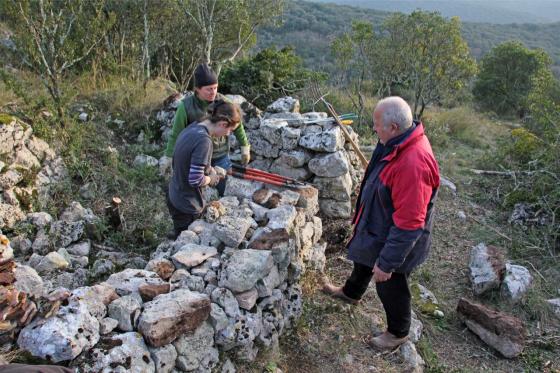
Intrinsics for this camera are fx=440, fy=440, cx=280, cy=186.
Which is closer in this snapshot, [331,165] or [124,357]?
[124,357]

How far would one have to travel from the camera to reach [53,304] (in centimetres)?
230

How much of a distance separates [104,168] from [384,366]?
4113 mm

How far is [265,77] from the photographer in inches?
340

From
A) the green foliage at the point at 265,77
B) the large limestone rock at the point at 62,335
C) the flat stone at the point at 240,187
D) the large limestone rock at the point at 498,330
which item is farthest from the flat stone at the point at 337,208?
the green foliage at the point at 265,77

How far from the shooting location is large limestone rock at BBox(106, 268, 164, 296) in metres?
2.78

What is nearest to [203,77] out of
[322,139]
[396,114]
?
[322,139]

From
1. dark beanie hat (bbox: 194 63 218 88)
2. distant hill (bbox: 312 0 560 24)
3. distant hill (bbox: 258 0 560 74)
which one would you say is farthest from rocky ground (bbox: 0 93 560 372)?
distant hill (bbox: 312 0 560 24)

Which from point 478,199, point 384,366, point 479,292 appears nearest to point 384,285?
point 384,366

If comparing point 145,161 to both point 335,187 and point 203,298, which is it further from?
point 203,298

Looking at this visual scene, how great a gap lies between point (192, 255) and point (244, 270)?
42 cm

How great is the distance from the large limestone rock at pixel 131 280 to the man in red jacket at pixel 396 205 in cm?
141

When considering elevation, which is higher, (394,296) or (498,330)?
(394,296)

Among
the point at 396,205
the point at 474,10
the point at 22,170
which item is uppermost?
the point at 474,10

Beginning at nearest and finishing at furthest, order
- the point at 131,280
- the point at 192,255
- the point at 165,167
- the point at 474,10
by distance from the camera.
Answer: the point at 131,280
the point at 192,255
the point at 165,167
the point at 474,10
